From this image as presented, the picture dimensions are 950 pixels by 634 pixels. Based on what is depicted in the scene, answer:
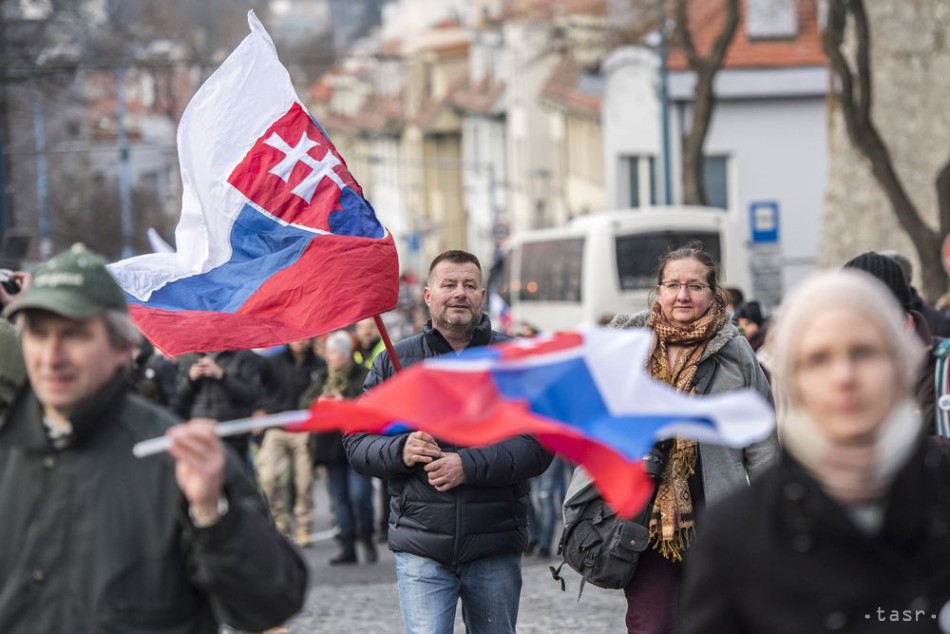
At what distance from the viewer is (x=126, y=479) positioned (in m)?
3.76

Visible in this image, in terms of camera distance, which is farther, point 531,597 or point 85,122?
point 85,122

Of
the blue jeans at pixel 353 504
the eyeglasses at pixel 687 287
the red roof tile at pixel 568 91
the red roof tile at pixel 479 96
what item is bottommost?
the blue jeans at pixel 353 504

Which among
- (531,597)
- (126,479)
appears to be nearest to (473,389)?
(126,479)

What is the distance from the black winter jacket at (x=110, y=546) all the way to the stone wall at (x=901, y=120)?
2695cm

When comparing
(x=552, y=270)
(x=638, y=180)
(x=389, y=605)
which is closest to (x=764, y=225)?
(x=552, y=270)

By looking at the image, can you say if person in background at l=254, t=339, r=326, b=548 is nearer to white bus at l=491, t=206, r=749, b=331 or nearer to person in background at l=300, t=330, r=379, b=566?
person in background at l=300, t=330, r=379, b=566

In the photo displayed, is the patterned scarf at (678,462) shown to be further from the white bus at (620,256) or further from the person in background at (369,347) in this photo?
the white bus at (620,256)

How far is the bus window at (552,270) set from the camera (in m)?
32.9

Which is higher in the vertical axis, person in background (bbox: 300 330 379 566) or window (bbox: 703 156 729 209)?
window (bbox: 703 156 729 209)

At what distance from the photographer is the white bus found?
31.0 m

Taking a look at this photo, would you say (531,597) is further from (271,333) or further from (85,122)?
(85,122)

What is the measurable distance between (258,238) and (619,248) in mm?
24803

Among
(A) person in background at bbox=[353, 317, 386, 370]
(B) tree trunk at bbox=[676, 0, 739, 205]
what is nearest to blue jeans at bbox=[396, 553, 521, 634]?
(A) person in background at bbox=[353, 317, 386, 370]

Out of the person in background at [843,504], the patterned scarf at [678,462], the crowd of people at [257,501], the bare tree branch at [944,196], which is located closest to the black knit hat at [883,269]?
the patterned scarf at [678,462]
